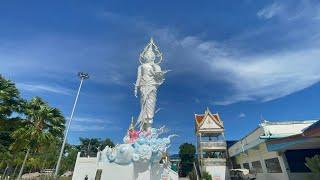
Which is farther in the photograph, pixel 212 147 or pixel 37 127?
pixel 212 147

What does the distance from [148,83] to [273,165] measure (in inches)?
615

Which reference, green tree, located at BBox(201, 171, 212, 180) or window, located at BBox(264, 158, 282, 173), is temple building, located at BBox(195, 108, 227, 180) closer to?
green tree, located at BBox(201, 171, 212, 180)

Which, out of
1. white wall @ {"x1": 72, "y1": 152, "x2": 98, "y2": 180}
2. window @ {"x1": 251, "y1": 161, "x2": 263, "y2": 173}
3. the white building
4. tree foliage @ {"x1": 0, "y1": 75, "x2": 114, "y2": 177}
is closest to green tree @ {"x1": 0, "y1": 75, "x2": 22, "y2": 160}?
tree foliage @ {"x1": 0, "y1": 75, "x2": 114, "y2": 177}

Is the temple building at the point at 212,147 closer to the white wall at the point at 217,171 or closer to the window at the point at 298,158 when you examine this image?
the white wall at the point at 217,171

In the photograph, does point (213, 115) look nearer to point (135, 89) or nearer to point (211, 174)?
point (211, 174)

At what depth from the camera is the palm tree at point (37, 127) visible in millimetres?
21156

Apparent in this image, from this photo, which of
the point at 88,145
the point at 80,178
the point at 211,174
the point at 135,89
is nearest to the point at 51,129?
the point at 80,178

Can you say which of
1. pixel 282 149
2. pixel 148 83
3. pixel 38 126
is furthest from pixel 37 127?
pixel 282 149

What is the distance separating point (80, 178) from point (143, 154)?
11.1m

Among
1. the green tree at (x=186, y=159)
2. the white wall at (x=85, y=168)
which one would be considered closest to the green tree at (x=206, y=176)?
the green tree at (x=186, y=159)

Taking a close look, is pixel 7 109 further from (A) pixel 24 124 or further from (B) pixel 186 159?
(B) pixel 186 159

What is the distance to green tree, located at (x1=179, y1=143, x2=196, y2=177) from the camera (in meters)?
43.5

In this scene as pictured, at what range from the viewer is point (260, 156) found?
27766 millimetres

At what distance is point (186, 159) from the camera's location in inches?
1732
